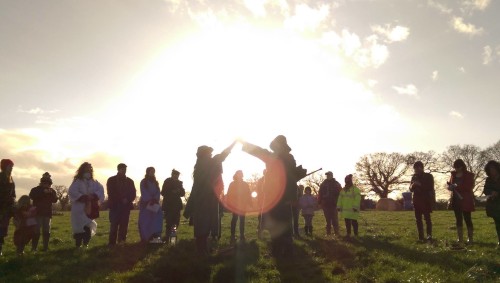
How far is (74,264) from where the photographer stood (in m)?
8.90

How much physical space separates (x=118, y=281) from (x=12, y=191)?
195 inches

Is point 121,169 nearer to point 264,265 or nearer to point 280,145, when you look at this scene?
point 280,145

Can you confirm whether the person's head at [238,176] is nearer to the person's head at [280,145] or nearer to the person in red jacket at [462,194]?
the person's head at [280,145]

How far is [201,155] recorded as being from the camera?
384 inches

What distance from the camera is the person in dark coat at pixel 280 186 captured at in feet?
29.1

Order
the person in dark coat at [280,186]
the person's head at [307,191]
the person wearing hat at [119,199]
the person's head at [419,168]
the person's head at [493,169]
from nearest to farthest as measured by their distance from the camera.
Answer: the person in dark coat at [280,186]
the person's head at [493,169]
the person wearing hat at [119,199]
the person's head at [419,168]
the person's head at [307,191]

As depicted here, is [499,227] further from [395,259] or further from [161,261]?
[161,261]

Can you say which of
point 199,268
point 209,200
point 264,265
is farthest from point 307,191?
point 199,268

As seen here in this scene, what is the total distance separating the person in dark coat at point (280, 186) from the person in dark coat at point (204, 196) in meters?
0.98

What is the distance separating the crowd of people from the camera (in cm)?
906

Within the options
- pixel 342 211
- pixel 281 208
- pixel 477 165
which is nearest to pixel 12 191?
pixel 281 208

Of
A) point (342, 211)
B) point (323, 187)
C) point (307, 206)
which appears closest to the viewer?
point (342, 211)

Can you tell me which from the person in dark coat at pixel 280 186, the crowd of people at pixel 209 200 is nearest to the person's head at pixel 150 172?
the crowd of people at pixel 209 200

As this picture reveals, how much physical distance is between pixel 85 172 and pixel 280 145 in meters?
6.07
